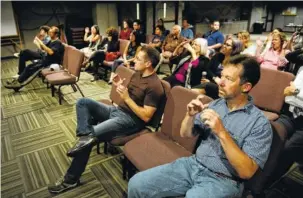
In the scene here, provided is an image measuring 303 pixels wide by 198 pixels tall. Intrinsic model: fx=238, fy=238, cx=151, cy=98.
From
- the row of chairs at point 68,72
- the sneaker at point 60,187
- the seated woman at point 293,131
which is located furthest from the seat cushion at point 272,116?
the row of chairs at point 68,72

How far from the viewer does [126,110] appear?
2092mm

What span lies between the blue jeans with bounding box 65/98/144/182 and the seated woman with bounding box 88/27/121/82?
2.89 meters

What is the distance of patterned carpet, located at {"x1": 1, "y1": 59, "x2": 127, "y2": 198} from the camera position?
2.05 metres

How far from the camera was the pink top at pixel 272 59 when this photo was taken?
3304mm

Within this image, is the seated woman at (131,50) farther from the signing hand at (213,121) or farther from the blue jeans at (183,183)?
the signing hand at (213,121)

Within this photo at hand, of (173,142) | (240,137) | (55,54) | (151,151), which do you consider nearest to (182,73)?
(173,142)

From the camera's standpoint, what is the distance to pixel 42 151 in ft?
8.45

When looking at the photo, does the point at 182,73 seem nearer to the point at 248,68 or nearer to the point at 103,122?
the point at 103,122

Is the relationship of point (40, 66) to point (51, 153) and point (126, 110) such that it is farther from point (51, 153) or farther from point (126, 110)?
point (126, 110)

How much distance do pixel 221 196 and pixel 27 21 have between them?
8014 millimetres

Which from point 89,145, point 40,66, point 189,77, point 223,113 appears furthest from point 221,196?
point 40,66

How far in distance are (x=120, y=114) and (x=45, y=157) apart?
104 cm

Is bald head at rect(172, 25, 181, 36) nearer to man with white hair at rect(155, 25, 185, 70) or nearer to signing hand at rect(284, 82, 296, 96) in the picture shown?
man with white hair at rect(155, 25, 185, 70)

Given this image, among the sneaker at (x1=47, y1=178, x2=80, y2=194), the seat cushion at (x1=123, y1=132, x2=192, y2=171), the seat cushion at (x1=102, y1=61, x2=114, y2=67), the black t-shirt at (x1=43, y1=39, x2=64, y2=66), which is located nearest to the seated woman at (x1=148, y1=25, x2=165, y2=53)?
the seat cushion at (x1=102, y1=61, x2=114, y2=67)
